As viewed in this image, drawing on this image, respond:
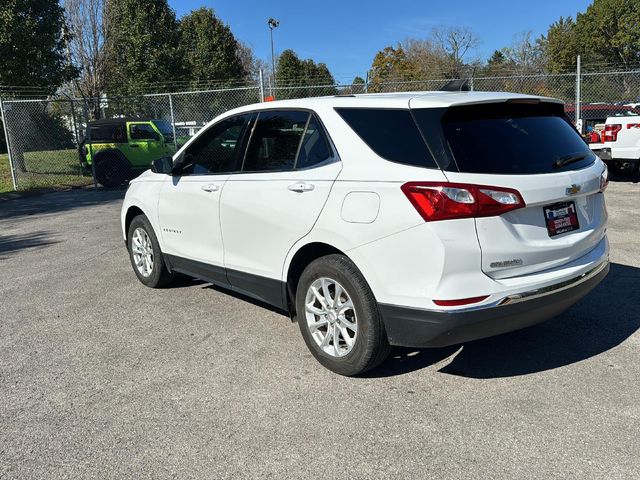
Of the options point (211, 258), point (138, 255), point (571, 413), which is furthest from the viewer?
point (138, 255)

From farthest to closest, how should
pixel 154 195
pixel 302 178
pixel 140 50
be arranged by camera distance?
pixel 140 50 < pixel 154 195 < pixel 302 178

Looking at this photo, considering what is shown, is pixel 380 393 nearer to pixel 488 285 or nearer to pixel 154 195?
pixel 488 285

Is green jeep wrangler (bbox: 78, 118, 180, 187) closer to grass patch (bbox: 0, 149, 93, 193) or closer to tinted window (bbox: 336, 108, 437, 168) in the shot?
grass patch (bbox: 0, 149, 93, 193)

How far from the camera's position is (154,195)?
5.24 meters

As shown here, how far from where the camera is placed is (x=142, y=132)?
14969 mm

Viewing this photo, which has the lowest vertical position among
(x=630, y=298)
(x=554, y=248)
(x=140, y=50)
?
(x=630, y=298)

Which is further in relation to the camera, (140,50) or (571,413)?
(140,50)

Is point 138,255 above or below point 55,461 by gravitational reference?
above

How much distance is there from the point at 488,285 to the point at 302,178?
141cm

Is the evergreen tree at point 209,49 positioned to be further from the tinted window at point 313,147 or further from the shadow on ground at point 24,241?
the tinted window at point 313,147

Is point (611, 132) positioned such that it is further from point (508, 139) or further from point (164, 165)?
point (164, 165)

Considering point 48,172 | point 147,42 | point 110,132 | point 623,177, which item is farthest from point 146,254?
point 147,42

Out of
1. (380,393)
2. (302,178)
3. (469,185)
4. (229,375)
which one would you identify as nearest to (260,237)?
(302,178)

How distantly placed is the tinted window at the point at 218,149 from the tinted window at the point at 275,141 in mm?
186
